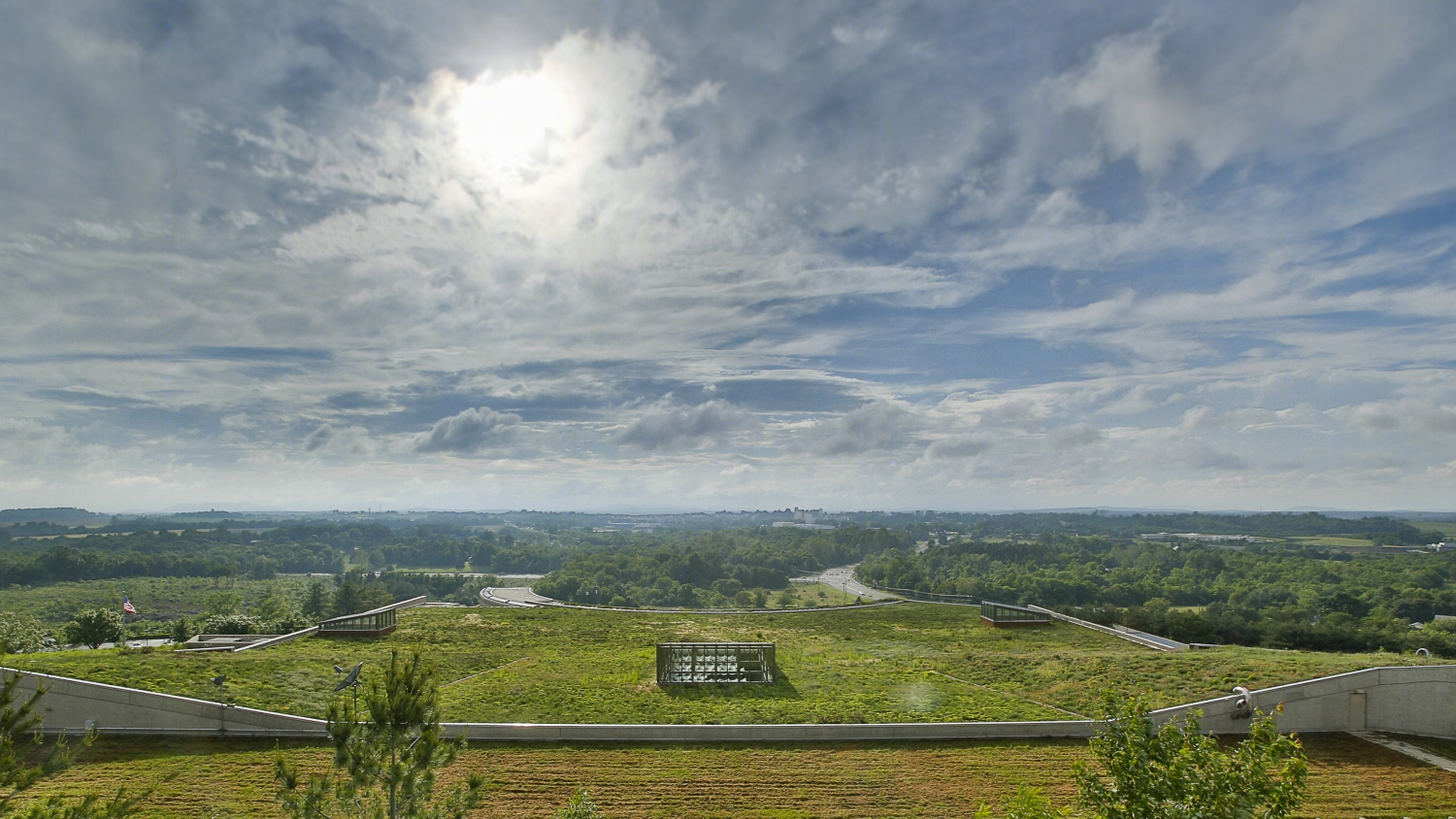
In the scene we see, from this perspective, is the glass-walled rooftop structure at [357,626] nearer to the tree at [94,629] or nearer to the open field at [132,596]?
the tree at [94,629]

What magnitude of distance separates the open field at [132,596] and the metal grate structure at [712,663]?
67569 mm

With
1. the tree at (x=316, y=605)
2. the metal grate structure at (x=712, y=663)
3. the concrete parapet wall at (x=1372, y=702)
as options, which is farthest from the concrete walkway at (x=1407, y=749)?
the tree at (x=316, y=605)

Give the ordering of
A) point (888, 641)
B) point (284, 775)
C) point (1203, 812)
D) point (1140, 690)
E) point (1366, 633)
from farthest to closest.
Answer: point (1366, 633)
point (888, 641)
point (1140, 690)
point (284, 775)
point (1203, 812)

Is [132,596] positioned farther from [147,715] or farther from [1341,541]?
[1341,541]

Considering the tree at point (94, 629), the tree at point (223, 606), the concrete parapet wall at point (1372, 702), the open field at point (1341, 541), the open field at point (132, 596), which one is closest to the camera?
the concrete parapet wall at point (1372, 702)

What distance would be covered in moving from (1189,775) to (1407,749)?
22.5 m

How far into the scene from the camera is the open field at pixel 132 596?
81.5 metres

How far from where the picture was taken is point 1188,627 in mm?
46000

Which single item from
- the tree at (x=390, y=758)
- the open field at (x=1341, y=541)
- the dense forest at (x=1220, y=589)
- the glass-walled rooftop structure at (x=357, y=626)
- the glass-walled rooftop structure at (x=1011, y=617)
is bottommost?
the open field at (x=1341, y=541)

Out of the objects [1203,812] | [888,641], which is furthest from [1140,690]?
[1203,812]

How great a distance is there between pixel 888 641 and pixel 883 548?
13912 cm

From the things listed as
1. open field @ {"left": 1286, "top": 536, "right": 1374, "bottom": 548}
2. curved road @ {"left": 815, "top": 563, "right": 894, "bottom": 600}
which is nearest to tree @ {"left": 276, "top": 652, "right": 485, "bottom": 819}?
curved road @ {"left": 815, "top": 563, "right": 894, "bottom": 600}

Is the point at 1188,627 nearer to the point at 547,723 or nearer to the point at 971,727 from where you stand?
the point at 971,727

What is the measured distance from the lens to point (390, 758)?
1206 cm
